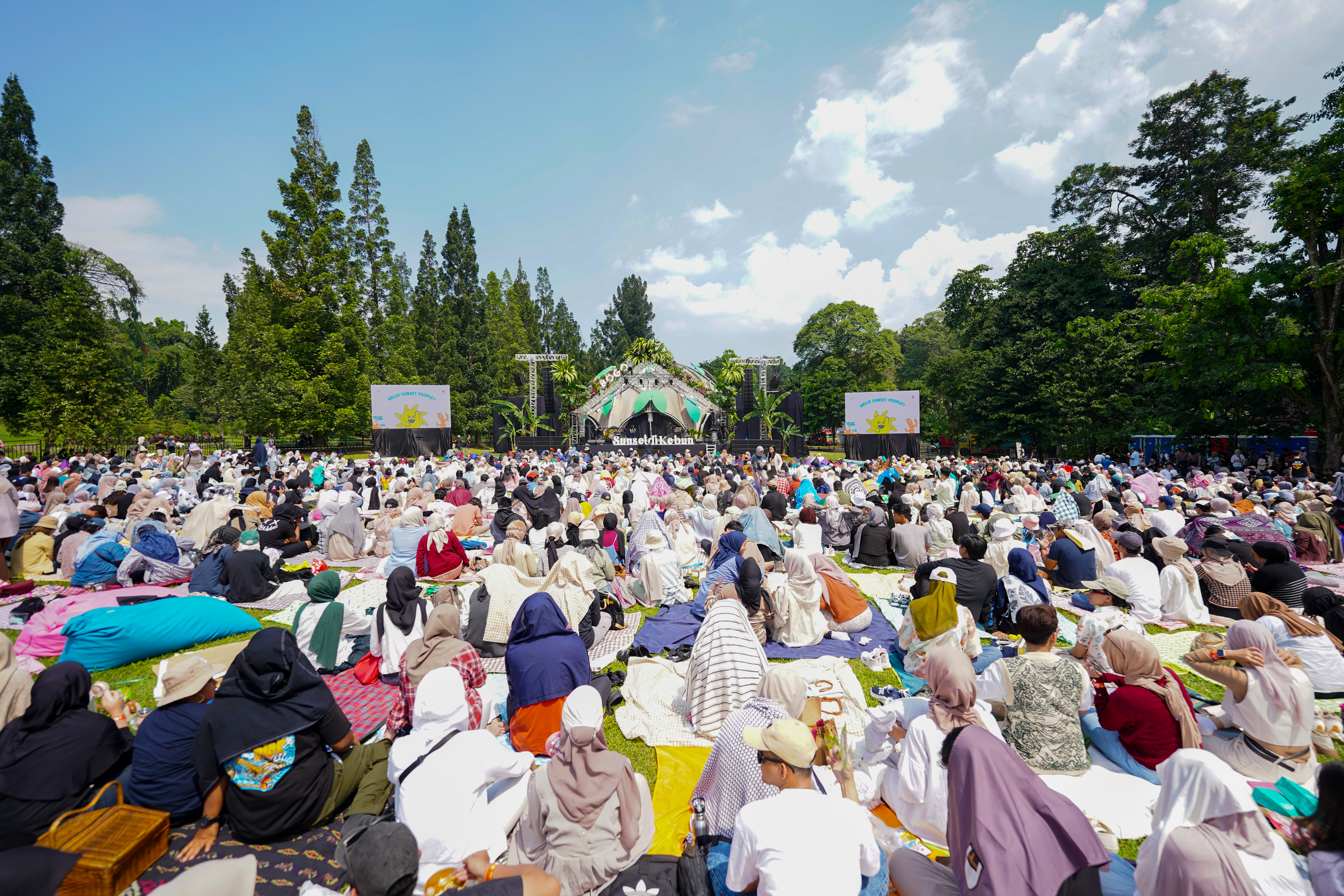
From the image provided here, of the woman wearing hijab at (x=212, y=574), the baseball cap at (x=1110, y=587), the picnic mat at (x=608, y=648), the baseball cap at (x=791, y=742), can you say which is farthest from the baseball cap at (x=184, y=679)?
the baseball cap at (x=1110, y=587)

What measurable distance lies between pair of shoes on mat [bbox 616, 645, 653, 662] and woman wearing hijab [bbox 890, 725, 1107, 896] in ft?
10.8

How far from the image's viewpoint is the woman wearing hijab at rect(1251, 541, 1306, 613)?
4852 mm

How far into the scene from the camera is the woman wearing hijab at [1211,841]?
167 cm

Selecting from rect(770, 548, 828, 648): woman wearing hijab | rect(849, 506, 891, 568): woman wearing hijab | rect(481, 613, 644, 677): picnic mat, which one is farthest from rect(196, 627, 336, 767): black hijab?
rect(849, 506, 891, 568): woman wearing hijab

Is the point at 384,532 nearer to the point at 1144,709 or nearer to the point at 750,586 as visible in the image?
the point at 750,586

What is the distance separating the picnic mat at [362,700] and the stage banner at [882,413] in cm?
2278

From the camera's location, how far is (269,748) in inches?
102

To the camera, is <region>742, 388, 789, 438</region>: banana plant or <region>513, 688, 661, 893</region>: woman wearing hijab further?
<region>742, 388, 789, 438</region>: banana plant

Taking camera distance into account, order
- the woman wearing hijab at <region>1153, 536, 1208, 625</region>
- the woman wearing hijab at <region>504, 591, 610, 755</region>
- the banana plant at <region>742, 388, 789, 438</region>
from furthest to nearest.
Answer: the banana plant at <region>742, 388, 789, 438</region> → the woman wearing hijab at <region>1153, 536, 1208, 625</region> → the woman wearing hijab at <region>504, 591, 610, 755</region>

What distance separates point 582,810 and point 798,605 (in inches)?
132

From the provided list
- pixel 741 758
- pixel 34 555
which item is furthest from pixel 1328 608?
pixel 34 555

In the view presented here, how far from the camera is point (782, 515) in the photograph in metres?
10.2

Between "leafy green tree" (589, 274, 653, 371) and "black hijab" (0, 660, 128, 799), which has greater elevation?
"leafy green tree" (589, 274, 653, 371)

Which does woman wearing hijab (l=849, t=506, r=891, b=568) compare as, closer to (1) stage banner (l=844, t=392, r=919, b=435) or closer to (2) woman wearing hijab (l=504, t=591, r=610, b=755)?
(2) woman wearing hijab (l=504, t=591, r=610, b=755)
